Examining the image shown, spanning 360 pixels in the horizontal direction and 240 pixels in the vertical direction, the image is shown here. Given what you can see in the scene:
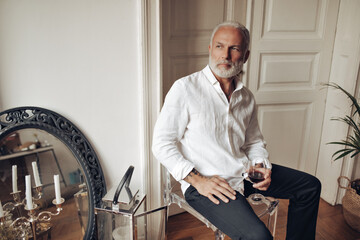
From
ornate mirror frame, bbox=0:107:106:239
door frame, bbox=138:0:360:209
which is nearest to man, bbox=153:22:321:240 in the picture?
door frame, bbox=138:0:360:209

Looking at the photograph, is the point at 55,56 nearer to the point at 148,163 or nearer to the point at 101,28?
the point at 101,28

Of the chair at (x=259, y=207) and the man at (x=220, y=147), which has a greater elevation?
the man at (x=220, y=147)

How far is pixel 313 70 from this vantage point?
7.81ft

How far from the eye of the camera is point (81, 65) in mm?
1590

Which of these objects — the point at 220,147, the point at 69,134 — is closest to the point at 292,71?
the point at 220,147

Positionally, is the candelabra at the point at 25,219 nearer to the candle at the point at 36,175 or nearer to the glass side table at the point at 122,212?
the candle at the point at 36,175

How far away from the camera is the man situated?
144cm

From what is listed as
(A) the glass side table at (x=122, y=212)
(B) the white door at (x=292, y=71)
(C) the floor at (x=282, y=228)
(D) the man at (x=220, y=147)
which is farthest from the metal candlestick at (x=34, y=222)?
(B) the white door at (x=292, y=71)

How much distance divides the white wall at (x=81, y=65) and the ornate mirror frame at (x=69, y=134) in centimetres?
4

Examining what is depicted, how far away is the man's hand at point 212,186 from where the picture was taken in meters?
1.40

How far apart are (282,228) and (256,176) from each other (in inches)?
34.0

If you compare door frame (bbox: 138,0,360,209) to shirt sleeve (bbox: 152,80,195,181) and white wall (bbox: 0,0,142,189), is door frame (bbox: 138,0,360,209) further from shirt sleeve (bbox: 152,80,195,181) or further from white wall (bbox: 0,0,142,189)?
shirt sleeve (bbox: 152,80,195,181)

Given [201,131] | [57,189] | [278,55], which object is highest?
[278,55]

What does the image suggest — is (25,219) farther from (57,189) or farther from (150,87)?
(150,87)
